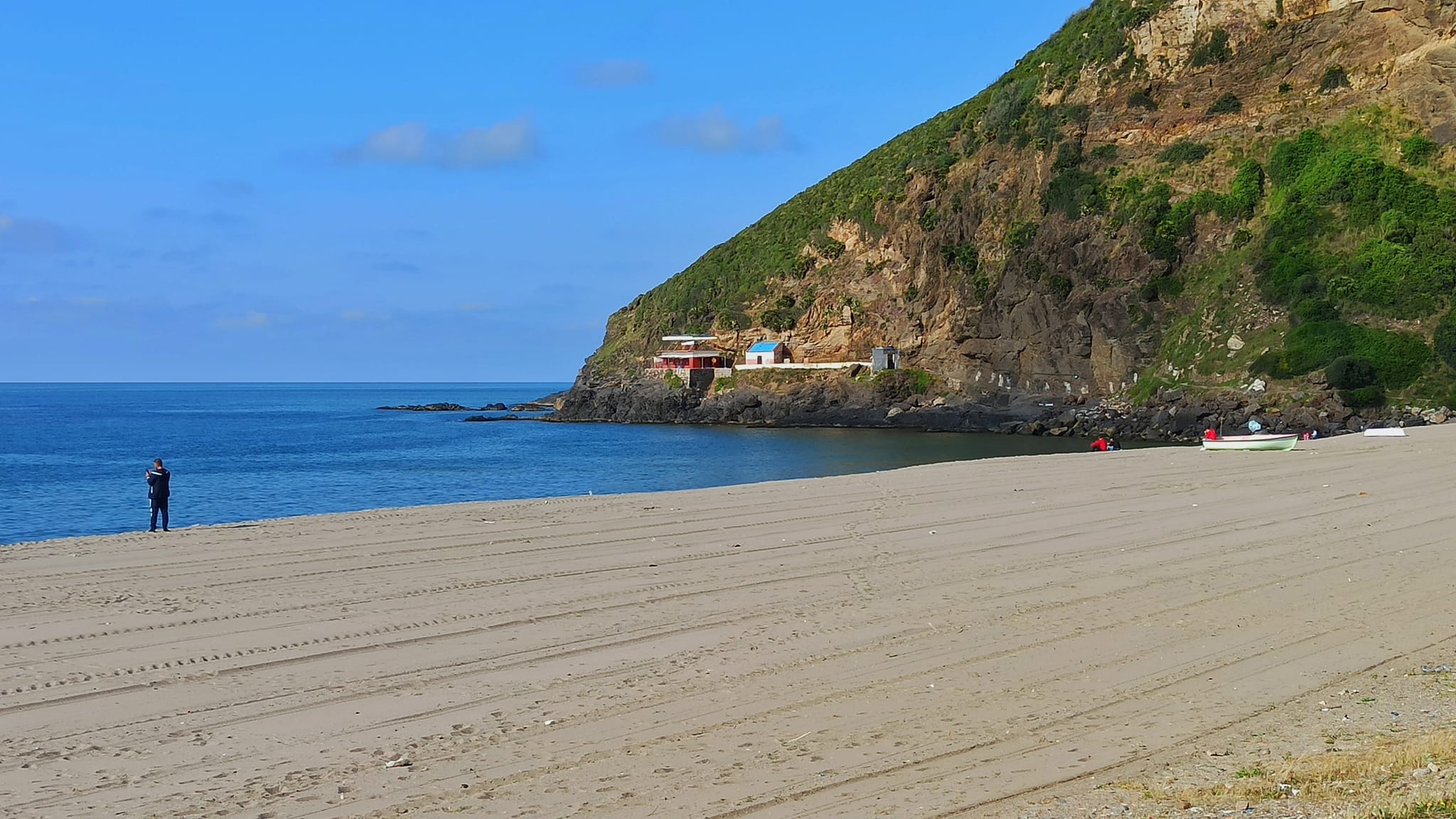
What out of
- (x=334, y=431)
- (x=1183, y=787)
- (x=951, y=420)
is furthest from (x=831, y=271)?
(x=1183, y=787)

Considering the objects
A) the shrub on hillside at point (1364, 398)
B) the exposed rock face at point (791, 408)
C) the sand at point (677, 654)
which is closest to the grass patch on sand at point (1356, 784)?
the sand at point (677, 654)

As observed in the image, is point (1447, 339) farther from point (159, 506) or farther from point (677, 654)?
point (677, 654)

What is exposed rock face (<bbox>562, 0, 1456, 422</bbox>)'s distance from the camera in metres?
64.9

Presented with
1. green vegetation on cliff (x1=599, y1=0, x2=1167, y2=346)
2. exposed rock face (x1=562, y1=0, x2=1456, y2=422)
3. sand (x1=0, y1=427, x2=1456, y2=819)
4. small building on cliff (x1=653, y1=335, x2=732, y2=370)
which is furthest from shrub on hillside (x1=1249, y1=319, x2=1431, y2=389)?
small building on cliff (x1=653, y1=335, x2=732, y2=370)

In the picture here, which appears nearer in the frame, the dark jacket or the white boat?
the dark jacket

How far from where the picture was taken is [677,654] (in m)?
9.90

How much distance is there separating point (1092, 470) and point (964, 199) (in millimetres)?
59027

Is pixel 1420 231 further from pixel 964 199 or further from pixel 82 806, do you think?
pixel 82 806

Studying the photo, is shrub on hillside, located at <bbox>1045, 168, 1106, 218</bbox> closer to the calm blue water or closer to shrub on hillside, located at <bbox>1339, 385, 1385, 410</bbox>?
the calm blue water

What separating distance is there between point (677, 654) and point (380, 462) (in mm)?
47663

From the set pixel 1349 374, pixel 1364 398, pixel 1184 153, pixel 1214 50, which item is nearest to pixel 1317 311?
pixel 1349 374

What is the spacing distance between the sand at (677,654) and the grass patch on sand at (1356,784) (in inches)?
28.4

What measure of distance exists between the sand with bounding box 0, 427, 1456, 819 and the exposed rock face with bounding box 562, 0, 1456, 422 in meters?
51.8

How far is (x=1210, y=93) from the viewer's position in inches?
2827
